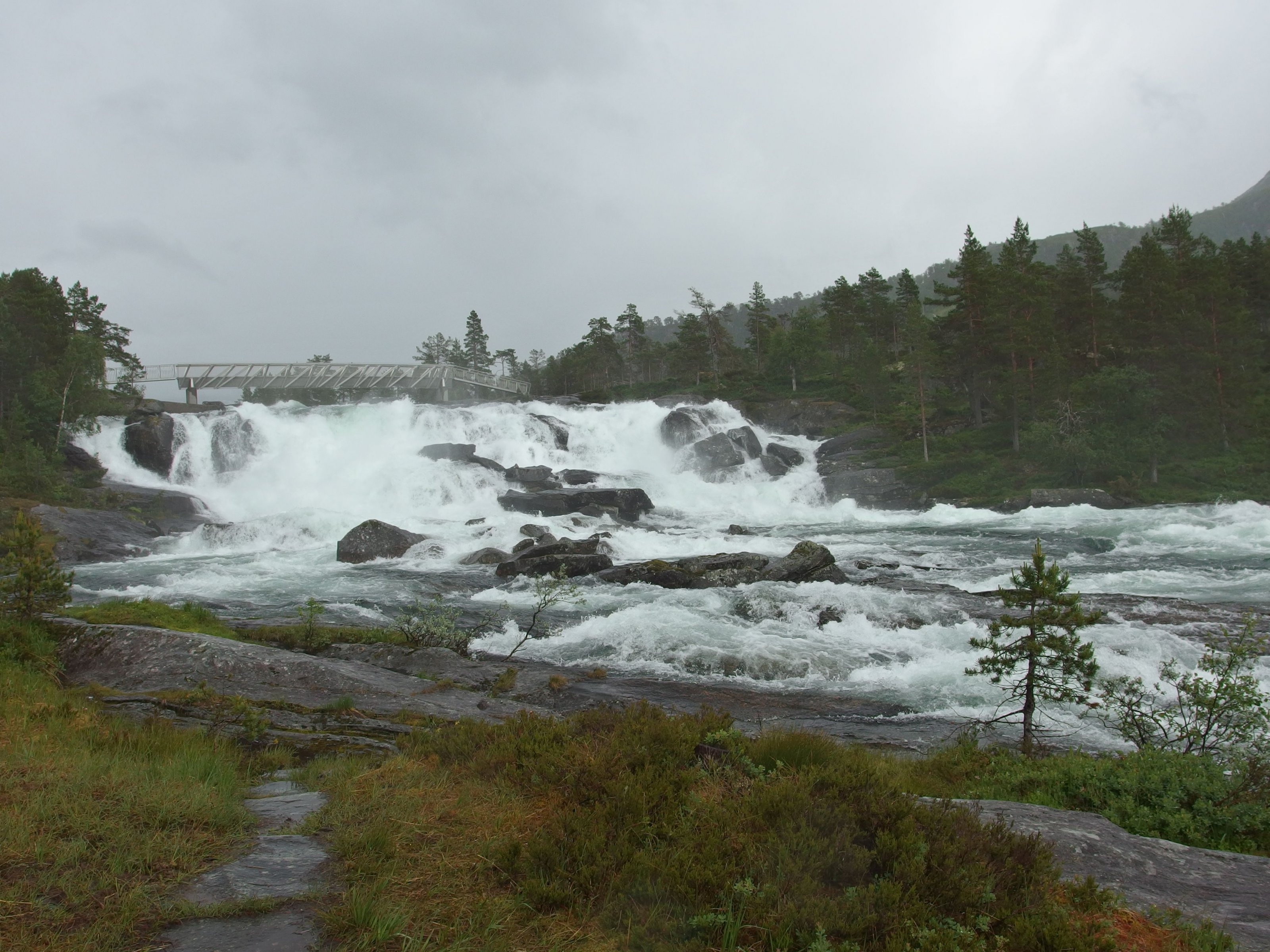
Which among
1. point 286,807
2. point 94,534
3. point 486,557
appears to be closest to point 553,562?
point 486,557

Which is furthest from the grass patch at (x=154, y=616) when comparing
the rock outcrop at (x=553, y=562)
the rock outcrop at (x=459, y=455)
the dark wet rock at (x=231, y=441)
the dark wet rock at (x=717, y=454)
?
the dark wet rock at (x=717, y=454)

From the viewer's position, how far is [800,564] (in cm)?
2006

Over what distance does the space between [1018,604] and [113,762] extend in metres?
8.33

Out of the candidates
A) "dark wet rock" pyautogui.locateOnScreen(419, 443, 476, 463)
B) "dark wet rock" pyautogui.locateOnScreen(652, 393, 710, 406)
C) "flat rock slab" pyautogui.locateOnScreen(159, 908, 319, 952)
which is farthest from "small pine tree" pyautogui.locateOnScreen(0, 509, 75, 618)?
"dark wet rock" pyautogui.locateOnScreen(652, 393, 710, 406)

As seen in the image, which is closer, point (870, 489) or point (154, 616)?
point (154, 616)

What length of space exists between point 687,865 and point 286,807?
9.30 ft

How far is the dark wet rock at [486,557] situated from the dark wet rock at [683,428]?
93.2 ft

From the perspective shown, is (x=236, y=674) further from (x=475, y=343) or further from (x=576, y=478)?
(x=475, y=343)

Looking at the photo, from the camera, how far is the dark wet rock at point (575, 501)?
3503 cm

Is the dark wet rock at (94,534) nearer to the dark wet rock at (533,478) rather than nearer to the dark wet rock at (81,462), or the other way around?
the dark wet rock at (81,462)

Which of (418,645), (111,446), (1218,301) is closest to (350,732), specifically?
Answer: (418,645)

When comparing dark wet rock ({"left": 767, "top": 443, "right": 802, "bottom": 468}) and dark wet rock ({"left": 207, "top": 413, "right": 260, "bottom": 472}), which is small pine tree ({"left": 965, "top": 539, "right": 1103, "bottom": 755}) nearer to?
dark wet rock ({"left": 207, "top": 413, "right": 260, "bottom": 472})

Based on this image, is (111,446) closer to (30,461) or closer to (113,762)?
(30,461)

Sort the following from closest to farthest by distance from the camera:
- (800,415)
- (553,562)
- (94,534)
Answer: (553,562) < (94,534) < (800,415)
